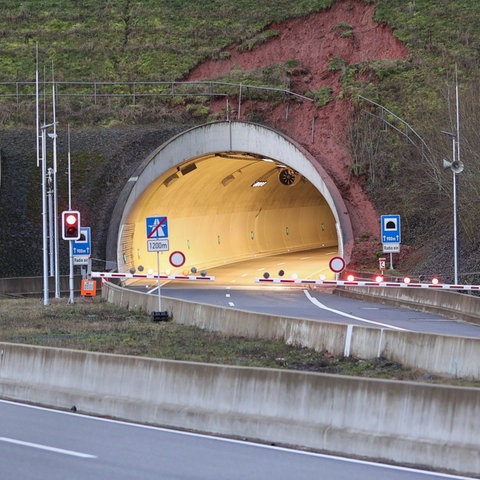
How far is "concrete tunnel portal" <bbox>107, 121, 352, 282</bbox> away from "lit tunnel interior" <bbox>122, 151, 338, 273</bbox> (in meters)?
0.06

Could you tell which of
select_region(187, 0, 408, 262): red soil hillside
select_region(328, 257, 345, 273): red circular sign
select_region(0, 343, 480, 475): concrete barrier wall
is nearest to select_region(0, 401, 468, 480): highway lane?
select_region(0, 343, 480, 475): concrete barrier wall

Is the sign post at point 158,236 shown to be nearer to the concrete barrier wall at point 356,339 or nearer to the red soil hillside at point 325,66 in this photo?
the concrete barrier wall at point 356,339

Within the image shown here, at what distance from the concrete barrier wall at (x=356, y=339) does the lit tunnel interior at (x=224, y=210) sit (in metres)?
25.4

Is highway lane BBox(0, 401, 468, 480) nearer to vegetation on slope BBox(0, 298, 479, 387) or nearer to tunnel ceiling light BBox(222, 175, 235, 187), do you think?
vegetation on slope BBox(0, 298, 479, 387)

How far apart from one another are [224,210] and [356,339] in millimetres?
45579

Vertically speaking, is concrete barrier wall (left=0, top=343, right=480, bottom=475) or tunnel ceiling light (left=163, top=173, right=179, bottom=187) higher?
tunnel ceiling light (left=163, top=173, right=179, bottom=187)

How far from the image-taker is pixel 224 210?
64.8 m

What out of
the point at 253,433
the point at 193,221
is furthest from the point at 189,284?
the point at 253,433

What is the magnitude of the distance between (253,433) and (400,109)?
44.9 meters

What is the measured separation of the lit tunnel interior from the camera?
56.3 m

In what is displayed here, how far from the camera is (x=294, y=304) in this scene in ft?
125

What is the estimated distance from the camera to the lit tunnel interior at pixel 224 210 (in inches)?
2217

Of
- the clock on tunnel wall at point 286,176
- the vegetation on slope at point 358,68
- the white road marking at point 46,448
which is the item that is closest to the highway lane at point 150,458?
the white road marking at point 46,448

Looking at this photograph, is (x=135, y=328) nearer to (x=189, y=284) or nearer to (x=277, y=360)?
(x=277, y=360)
